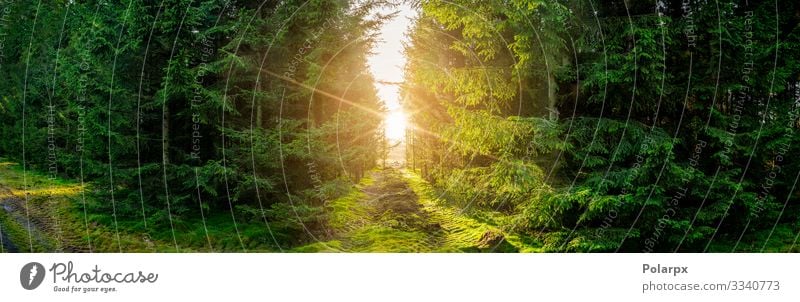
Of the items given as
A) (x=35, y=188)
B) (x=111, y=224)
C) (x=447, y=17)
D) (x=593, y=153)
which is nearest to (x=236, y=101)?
(x=111, y=224)

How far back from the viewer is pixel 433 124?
759 centimetres

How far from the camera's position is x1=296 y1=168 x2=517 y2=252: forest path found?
5.88 metres

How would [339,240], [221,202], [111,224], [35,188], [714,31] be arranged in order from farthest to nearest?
[35,188] < [221,202] < [111,224] < [339,240] < [714,31]

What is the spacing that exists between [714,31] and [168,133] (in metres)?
10.2

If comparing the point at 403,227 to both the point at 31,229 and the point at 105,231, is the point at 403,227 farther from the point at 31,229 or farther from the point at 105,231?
the point at 31,229

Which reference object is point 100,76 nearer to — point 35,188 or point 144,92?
point 144,92

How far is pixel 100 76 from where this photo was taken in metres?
7.94
